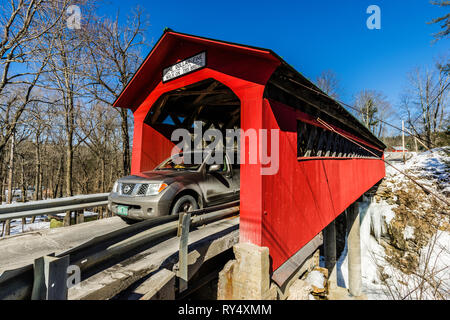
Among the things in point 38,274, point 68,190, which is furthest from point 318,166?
point 68,190

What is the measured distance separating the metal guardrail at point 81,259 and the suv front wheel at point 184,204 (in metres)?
0.67

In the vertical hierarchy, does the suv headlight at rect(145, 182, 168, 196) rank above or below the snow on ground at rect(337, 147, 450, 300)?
above

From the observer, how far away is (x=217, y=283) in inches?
138

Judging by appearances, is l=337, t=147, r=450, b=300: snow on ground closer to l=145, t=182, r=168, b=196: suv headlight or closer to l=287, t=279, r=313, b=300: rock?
l=287, t=279, r=313, b=300: rock

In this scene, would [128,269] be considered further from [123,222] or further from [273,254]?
[123,222]

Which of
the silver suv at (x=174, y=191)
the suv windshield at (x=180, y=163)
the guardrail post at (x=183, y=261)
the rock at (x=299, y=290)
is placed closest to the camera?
the guardrail post at (x=183, y=261)

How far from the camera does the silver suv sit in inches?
145

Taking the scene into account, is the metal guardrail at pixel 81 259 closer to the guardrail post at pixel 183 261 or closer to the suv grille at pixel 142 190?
the guardrail post at pixel 183 261

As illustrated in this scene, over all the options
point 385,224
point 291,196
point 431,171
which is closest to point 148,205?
point 291,196

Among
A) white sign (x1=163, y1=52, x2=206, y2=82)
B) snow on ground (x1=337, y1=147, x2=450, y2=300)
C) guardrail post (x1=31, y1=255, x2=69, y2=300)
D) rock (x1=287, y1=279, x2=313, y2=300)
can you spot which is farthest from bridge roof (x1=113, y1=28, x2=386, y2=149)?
snow on ground (x1=337, y1=147, x2=450, y2=300)

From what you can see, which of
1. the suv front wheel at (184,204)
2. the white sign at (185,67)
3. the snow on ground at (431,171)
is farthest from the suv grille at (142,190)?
the snow on ground at (431,171)

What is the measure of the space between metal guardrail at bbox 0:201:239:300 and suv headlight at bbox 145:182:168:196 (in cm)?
86

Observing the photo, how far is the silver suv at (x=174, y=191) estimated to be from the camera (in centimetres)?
368
